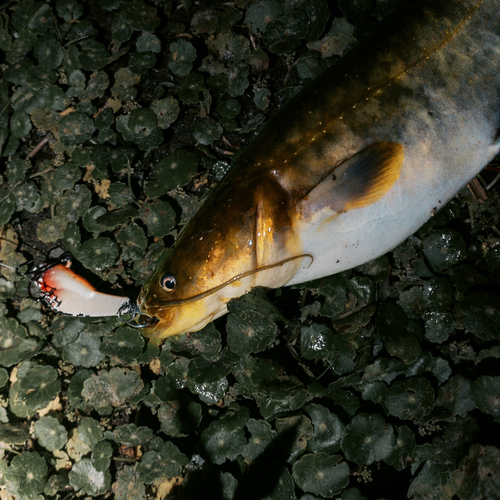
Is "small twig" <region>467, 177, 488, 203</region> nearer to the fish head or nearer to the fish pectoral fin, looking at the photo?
the fish pectoral fin

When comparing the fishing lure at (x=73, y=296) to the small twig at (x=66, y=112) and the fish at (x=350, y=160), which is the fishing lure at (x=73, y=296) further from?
the small twig at (x=66, y=112)

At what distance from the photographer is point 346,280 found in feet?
7.47

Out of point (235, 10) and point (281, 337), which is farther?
point (235, 10)

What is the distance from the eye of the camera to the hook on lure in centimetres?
234

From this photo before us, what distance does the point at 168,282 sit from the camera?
6.06 ft

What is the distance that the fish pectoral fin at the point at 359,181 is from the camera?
1786 mm

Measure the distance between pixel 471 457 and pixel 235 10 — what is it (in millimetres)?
3037

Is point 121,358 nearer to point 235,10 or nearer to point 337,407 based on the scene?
point 337,407

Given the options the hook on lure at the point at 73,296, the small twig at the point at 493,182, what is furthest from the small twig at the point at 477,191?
the hook on lure at the point at 73,296

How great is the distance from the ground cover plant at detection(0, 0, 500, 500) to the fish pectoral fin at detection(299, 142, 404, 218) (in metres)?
0.55

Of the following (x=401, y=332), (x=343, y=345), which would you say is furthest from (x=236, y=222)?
(x=401, y=332)

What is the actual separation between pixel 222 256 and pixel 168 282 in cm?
30

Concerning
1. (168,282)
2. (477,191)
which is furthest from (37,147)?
(477,191)

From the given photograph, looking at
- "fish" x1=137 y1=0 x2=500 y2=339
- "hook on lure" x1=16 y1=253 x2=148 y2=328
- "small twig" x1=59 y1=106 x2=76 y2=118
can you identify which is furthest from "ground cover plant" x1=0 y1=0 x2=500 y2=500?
"fish" x1=137 y1=0 x2=500 y2=339
